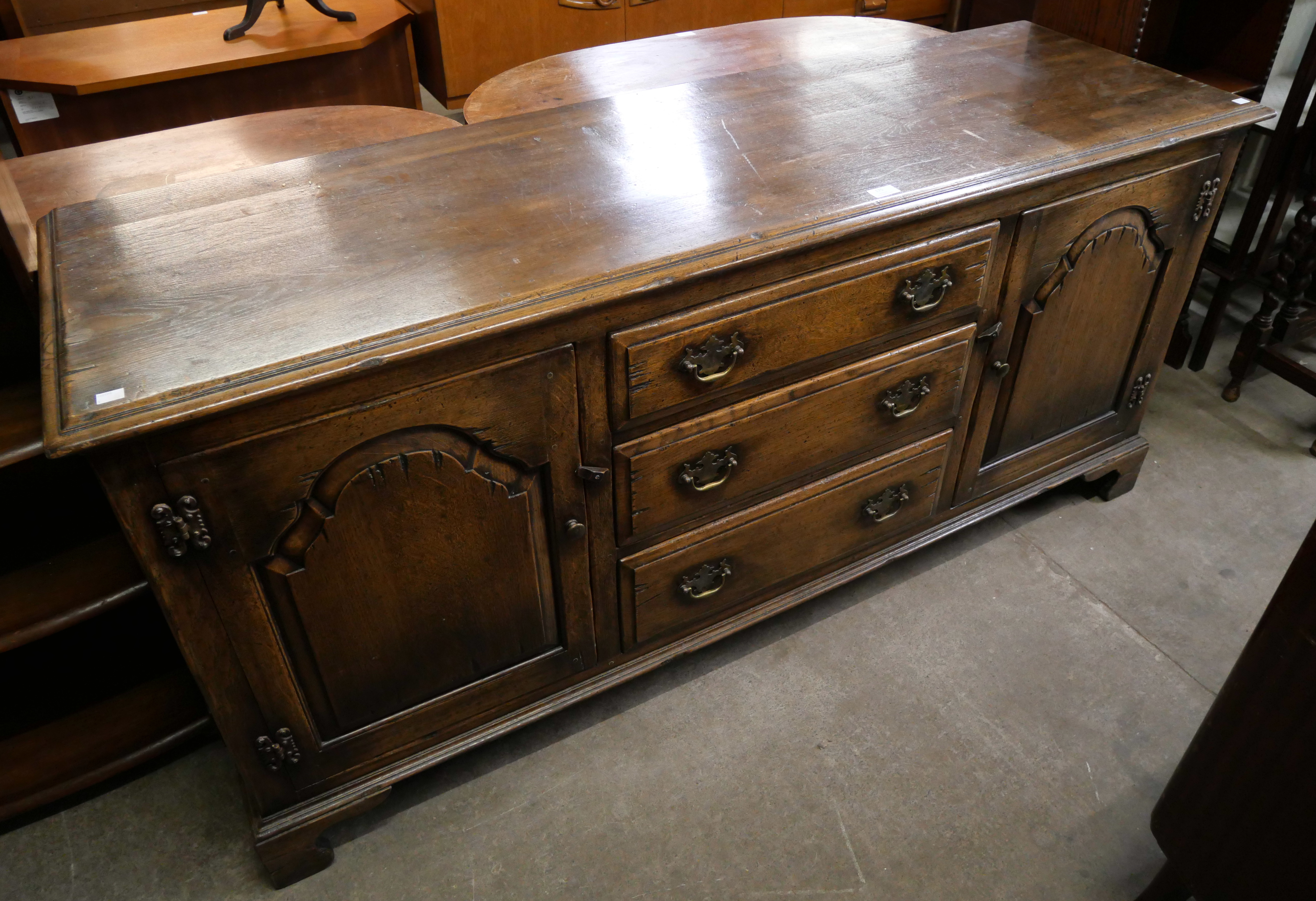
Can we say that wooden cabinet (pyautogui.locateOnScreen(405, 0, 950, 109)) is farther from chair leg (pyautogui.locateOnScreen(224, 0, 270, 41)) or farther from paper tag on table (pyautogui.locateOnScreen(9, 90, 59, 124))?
paper tag on table (pyautogui.locateOnScreen(9, 90, 59, 124))

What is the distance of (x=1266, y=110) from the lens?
1.92m

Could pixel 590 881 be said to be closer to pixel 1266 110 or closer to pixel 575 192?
pixel 575 192

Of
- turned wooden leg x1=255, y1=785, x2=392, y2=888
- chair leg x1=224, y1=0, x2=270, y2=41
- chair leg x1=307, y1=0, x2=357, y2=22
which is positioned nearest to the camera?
turned wooden leg x1=255, y1=785, x2=392, y2=888

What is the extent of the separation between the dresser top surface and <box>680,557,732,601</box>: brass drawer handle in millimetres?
657

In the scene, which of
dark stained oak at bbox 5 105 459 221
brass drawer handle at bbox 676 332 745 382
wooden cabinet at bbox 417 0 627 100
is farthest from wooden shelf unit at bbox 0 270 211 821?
wooden cabinet at bbox 417 0 627 100

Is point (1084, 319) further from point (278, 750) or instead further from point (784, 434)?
point (278, 750)

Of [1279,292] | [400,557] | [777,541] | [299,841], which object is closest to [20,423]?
[400,557]

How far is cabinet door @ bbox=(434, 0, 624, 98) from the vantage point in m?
3.94

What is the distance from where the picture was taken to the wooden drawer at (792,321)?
150 cm

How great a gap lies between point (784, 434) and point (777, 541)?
0.27 meters

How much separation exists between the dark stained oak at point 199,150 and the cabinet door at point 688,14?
74.5 inches

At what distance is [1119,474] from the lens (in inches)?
95.8

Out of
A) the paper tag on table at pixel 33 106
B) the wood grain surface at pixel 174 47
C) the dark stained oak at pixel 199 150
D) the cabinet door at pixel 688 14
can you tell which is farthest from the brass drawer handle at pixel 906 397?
the cabinet door at pixel 688 14

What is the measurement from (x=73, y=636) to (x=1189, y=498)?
2.56 metres
